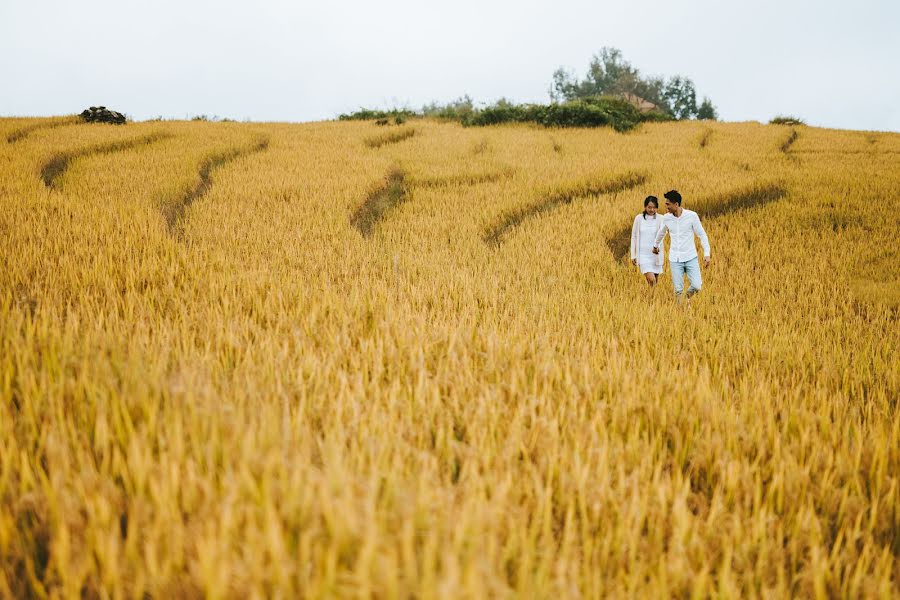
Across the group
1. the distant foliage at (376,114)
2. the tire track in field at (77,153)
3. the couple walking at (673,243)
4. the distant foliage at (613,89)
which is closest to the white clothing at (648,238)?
the couple walking at (673,243)

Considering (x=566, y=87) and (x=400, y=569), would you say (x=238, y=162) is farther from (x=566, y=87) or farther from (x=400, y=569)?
(x=566, y=87)

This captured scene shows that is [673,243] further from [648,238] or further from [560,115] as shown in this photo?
[560,115]

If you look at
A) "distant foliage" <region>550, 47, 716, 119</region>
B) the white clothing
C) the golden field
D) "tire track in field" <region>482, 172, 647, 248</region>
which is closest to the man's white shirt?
the white clothing

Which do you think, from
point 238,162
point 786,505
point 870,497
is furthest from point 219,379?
point 238,162

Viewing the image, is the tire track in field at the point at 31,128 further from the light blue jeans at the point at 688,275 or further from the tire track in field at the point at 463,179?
the light blue jeans at the point at 688,275

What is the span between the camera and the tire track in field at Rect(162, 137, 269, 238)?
467 centimetres

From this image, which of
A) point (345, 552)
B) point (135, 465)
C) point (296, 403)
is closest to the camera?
point (345, 552)

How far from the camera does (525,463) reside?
128 centimetres

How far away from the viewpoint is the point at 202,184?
257 inches

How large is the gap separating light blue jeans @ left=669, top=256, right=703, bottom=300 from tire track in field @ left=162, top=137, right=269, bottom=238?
458 cm

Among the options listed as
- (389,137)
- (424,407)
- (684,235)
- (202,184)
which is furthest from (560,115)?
(424,407)

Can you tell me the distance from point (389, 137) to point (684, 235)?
29.6 ft

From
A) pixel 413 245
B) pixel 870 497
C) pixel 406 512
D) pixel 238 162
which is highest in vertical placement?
pixel 238 162

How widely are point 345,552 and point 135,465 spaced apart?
0.48 metres
